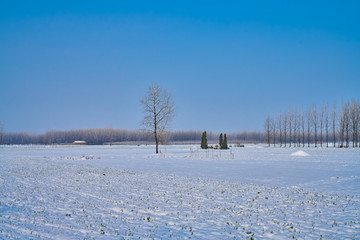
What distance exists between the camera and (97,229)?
308 inches

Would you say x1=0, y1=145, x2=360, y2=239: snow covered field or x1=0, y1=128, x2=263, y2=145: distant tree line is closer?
x1=0, y1=145, x2=360, y2=239: snow covered field

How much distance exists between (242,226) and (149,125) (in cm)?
3414

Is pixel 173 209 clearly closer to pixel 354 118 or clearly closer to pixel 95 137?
pixel 354 118

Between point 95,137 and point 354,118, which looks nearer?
point 354,118

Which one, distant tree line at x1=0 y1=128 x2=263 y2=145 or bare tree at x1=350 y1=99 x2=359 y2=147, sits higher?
bare tree at x1=350 y1=99 x2=359 y2=147

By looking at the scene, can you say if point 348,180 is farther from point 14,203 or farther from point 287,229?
point 14,203

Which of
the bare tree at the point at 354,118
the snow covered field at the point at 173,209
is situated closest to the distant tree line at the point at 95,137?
the bare tree at the point at 354,118

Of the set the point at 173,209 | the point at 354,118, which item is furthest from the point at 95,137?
the point at 173,209

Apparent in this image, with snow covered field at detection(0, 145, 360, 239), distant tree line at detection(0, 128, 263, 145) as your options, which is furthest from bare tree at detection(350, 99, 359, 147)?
distant tree line at detection(0, 128, 263, 145)

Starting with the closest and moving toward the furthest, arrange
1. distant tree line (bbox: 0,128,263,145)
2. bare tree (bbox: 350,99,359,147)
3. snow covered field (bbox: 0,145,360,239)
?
snow covered field (bbox: 0,145,360,239) → bare tree (bbox: 350,99,359,147) → distant tree line (bbox: 0,128,263,145)

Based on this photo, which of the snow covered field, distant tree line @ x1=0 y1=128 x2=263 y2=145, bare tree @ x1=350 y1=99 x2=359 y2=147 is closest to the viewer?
the snow covered field

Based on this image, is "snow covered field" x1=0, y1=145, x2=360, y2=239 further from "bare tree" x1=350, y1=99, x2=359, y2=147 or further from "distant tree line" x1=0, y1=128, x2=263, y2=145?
"distant tree line" x1=0, y1=128, x2=263, y2=145

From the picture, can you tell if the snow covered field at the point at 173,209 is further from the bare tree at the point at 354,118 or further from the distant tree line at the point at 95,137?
the distant tree line at the point at 95,137

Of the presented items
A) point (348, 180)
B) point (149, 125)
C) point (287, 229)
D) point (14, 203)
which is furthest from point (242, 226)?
point (149, 125)
